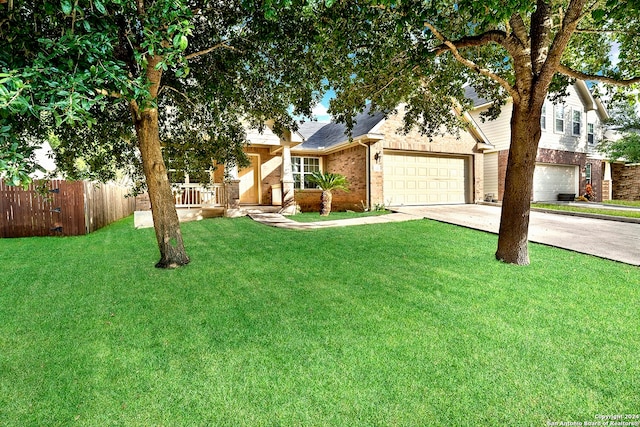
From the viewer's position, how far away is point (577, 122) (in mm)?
18516

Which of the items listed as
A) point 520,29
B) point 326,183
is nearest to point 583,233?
point 520,29

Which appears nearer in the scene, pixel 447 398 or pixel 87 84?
pixel 447 398

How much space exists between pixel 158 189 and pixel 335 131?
41.2ft

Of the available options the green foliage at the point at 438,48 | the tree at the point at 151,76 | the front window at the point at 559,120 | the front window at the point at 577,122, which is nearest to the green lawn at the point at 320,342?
the tree at the point at 151,76

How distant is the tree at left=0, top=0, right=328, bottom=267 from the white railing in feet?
11.7

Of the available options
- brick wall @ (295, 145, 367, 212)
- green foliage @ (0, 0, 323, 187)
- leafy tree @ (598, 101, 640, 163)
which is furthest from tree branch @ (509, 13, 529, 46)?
leafy tree @ (598, 101, 640, 163)

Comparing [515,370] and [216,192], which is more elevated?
[216,192]

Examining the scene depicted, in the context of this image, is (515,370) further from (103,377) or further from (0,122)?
(0,122)

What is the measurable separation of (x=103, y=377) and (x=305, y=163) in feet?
46.7

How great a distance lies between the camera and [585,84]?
18000 millimetres

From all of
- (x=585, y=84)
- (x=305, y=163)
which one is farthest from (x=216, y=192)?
(x=585, y=84)

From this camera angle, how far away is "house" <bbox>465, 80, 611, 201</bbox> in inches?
656

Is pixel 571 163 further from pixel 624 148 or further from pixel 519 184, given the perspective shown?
pixel 519 184

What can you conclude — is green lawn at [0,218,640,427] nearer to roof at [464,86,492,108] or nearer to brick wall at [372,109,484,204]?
brick wall at [372,109,484,204]
